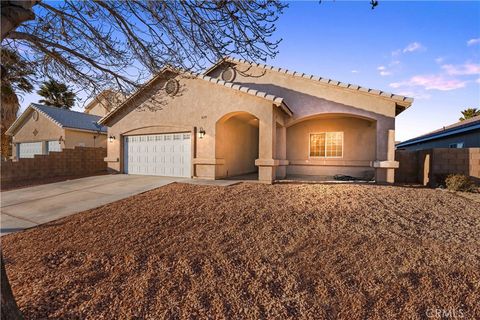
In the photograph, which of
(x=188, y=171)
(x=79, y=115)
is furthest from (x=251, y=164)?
(x=79, y=115)

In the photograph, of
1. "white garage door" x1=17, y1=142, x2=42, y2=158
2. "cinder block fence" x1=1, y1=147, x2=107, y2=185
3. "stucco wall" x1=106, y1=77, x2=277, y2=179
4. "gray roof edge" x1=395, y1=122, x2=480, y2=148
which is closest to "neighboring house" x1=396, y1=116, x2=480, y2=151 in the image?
"gray roof edge" x1=395, y1=122, x2=480, y2=148

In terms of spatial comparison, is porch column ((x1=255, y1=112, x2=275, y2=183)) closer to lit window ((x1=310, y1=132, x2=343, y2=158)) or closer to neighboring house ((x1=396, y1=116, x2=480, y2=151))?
lit window ((x1=310, y1=132, x2=343, y2=158))

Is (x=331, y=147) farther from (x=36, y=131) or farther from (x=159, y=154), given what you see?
(x=36, y=131)

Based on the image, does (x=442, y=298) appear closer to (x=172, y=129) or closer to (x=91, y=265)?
(x=91, y=265)

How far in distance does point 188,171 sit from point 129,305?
956 cm

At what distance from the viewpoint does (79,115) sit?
25.2m

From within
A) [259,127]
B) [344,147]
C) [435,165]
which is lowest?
[435,165]

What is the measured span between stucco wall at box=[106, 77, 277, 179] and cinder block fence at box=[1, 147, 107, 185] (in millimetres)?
5399

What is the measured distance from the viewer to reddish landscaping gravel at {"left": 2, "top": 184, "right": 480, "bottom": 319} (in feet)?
10.9

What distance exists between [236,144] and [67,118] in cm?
1892

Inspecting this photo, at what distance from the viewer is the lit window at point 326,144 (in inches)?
550

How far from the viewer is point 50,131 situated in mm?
21812

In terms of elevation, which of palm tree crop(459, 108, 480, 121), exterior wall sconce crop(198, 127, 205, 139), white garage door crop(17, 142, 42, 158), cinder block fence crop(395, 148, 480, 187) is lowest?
cinder block fence crop(395, 148, 480, 187)

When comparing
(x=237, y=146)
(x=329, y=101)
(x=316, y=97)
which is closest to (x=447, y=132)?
(x=329, y=101)
